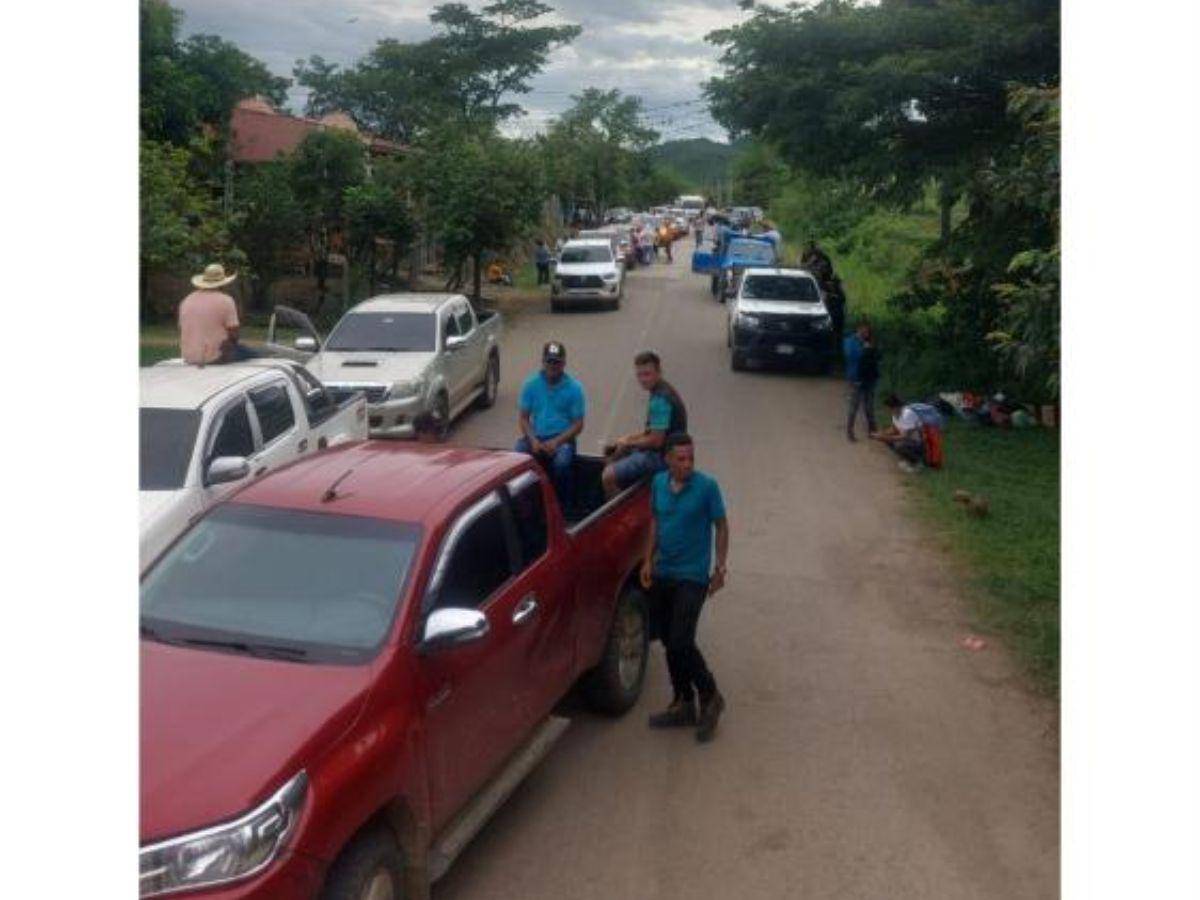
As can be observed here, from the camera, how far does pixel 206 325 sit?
37.8ft

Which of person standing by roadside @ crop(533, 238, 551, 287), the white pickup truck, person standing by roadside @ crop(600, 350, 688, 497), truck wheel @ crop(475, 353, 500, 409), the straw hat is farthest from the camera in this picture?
person standing by roadside @ crop(533, 238, 551, 287)

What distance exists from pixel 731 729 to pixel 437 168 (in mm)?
21551

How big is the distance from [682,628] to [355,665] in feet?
8.83

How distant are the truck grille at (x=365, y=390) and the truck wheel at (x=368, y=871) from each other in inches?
380

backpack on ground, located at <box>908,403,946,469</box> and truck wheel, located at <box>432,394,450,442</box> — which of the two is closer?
backpack on ground, located at <box>908,403,946,469</box>

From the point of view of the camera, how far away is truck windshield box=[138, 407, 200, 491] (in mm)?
8859

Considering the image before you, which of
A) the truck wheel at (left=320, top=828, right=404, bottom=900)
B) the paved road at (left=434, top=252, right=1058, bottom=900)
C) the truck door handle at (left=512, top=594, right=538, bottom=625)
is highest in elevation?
the truck door handle at (left=512, top=594, right=538, bottom=625)

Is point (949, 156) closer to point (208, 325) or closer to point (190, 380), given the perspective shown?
point (208, 325)

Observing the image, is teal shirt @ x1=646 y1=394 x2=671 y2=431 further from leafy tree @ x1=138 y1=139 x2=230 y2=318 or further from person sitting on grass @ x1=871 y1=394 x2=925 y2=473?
leafy tree @ x1=138 y1=139 x2=230 y2=318

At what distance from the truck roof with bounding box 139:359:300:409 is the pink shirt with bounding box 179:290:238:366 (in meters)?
0.63

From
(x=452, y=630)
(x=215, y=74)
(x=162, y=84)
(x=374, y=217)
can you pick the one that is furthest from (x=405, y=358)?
(x=215, y=74)

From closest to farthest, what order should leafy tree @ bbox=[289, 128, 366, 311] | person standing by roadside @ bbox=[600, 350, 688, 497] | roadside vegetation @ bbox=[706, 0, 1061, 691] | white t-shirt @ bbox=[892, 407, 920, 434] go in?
person standing by roadside @ bbox=[600, 350, 688, 497], roadside vegetation @ bbox=[706, 0, 1061, 691], white t-shirt @ bbox=[892, 407, 920, 434], leafy tree @ bbox=[289, 128, 366, 311]

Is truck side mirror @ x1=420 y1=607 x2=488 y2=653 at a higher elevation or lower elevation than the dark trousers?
lower

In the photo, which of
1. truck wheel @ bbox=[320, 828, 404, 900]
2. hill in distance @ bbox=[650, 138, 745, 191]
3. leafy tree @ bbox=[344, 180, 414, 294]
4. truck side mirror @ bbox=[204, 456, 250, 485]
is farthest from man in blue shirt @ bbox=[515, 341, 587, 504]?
hill in distance @ bbox=[650, 138, 745, 191]
